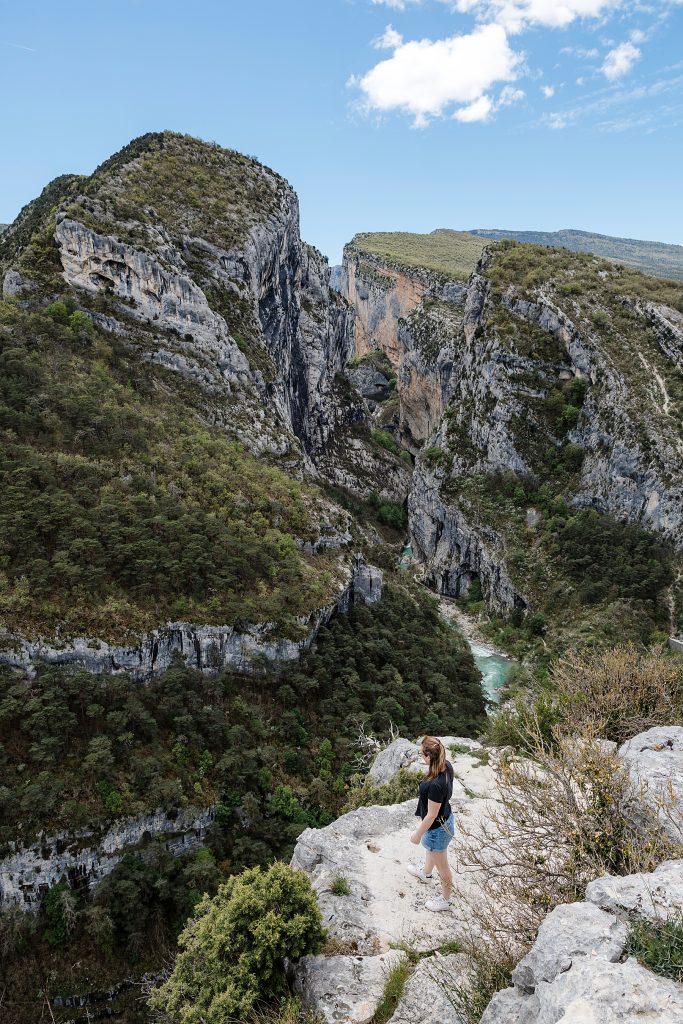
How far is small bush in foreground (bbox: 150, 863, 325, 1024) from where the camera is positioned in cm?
904

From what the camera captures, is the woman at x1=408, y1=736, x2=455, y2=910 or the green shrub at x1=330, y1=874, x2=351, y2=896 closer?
the woman at x1=408, y1=736, x2=455, y2=910

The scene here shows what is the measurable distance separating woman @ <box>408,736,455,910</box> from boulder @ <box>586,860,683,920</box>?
9.16 feet

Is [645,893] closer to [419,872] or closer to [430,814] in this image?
[430,814]

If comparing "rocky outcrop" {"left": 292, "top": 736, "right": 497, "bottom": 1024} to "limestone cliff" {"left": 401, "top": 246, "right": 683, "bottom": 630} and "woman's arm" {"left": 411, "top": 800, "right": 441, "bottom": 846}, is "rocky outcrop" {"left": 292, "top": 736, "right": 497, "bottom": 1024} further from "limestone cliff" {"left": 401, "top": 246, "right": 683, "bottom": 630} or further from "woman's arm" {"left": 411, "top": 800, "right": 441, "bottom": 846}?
"limestone cliff" {"left": 401, "top": 246, "right": 683, "bottom": 630}

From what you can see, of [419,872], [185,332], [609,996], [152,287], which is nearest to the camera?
[609,996]

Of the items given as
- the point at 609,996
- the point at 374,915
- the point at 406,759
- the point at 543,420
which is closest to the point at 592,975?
the point at 609,996

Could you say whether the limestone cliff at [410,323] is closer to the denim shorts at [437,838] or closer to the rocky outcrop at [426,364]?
the rocky outcrop at [426,364]

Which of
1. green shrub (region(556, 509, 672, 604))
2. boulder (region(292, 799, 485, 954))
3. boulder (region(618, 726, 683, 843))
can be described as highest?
boulder (region(618, 726, 683, 843))

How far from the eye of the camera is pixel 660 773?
9117 millimetres

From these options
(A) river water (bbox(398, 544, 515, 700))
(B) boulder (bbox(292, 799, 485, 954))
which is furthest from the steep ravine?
(B) boulder (bbox(292, 799, 485, 954))

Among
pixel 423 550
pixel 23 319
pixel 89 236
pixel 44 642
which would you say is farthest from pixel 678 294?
pixel 44 642

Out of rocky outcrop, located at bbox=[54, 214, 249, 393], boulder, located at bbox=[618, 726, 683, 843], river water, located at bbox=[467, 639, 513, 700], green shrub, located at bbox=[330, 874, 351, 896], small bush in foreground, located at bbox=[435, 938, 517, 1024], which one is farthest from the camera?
rocky outcrop, located at bbox=[54, 214, 249, 393]

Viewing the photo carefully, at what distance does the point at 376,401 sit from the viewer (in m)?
116

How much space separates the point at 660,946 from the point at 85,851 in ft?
67.2
